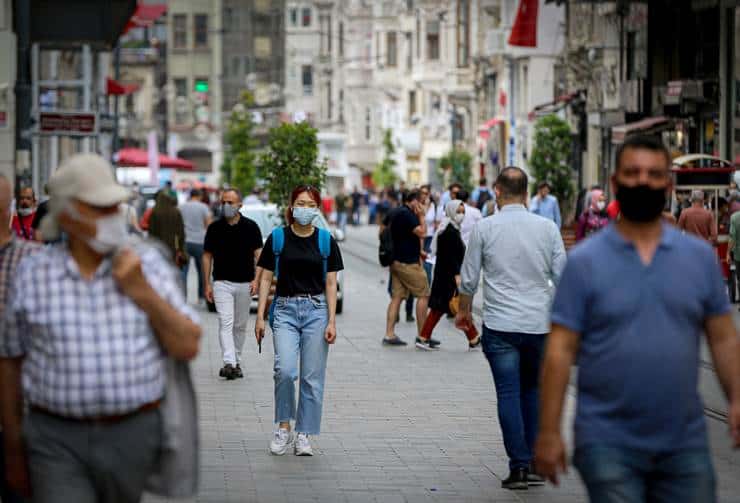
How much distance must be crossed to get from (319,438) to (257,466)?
55.5 inches

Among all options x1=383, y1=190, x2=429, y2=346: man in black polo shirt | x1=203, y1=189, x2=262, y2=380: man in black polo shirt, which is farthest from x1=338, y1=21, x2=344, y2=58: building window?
x1=203, y1=189, x2=262, y2=380: man in black polo shirt

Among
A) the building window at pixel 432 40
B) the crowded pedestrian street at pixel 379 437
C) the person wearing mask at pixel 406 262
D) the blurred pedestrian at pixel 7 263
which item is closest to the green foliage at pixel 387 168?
A: the building window at pixel 432 40

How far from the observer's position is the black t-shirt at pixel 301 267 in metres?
10.9

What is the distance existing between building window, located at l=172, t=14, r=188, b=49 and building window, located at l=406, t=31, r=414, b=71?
61.2ft

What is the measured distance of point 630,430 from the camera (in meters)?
5.48

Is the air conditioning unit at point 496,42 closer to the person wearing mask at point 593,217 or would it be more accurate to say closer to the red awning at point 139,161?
the red awning at point 139,161

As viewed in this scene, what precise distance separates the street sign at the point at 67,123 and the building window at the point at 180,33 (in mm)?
79251

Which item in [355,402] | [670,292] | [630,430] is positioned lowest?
[355,402]

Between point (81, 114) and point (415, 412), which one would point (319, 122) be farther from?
point (415, 412)

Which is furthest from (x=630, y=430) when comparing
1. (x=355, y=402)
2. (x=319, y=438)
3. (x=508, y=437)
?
(x=355, y=402)

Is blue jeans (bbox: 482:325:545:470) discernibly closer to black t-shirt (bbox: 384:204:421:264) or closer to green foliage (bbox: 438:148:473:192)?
black t-shirt (bbox: 384:204:421:264)

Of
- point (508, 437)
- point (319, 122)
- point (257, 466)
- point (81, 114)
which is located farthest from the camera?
point (319, 122)

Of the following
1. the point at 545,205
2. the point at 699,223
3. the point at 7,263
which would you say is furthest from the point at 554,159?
the point at 7,263

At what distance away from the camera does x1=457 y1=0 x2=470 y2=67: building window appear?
75625mm
